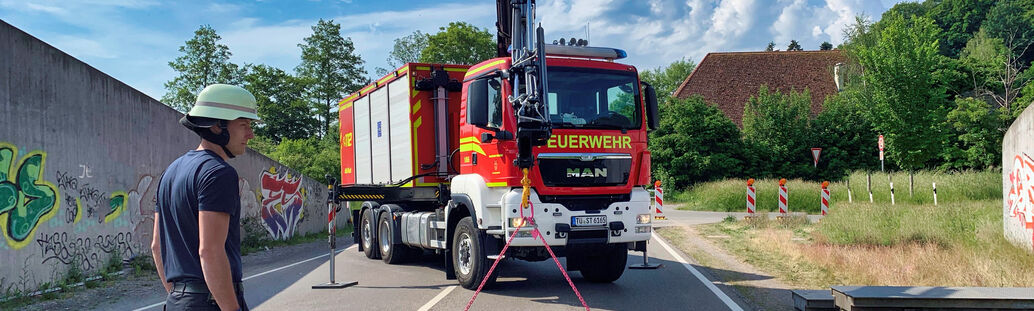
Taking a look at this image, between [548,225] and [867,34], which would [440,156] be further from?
[867,34]

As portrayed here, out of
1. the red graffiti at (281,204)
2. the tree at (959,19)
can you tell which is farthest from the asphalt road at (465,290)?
the tree at (959,19)

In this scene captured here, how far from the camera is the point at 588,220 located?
9023 mm

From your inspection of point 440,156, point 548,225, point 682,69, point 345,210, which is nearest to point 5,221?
point 440,156

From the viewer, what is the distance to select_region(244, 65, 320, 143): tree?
56.4 m

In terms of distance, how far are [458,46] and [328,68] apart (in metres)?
10.7

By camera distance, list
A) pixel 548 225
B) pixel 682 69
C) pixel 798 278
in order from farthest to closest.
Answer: pixel 682 69 → pixel 798 278 → pixel 548 225

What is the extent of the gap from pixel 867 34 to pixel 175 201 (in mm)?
51424

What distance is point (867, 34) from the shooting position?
48000mm

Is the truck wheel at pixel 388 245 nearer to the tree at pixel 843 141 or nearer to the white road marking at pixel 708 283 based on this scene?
the white road marking at pixel 708 283

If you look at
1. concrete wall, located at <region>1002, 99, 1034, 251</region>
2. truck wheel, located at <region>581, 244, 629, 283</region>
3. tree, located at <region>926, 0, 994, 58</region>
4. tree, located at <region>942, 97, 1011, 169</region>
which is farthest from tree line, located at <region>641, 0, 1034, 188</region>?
truck wheel, located at <region>581, 244, 629, 283</region>

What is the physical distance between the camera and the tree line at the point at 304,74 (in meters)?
54.0

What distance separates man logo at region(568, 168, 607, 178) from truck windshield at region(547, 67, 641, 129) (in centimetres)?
53

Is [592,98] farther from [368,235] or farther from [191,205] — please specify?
[191,205]

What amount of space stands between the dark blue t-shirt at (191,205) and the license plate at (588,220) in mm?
5939
